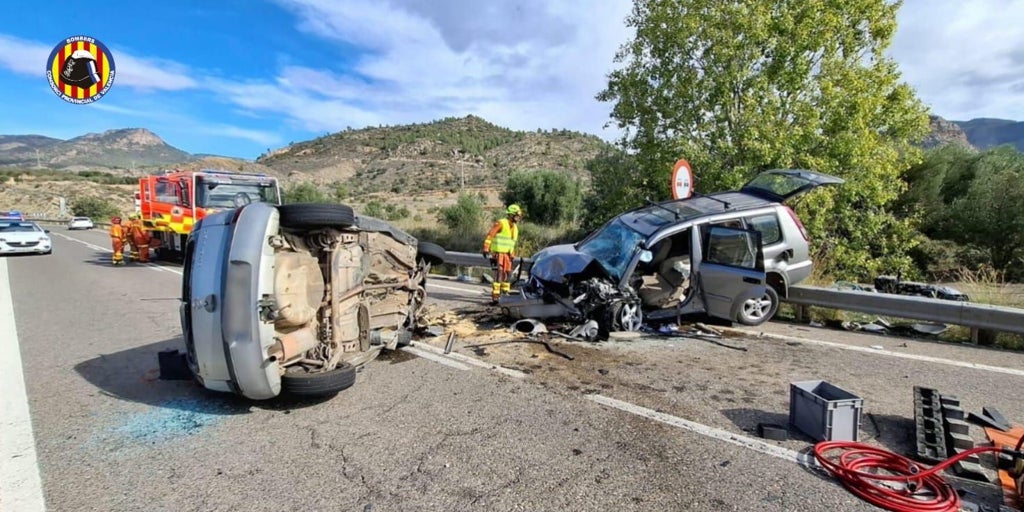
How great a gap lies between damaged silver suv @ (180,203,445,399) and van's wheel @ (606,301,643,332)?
9.01 feet

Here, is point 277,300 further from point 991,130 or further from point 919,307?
point 991,130

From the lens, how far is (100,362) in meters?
5.02

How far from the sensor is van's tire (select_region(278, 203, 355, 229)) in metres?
3.71

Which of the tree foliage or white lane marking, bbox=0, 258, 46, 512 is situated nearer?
white lane marking, bbox=0, 258, 46, 512

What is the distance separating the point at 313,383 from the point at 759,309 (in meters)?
5.24

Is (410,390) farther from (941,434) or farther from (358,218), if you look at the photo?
(941,434)

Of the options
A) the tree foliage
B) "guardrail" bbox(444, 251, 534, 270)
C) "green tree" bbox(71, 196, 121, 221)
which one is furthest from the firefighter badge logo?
"green tree" bbox(71, 196, 121, 221)

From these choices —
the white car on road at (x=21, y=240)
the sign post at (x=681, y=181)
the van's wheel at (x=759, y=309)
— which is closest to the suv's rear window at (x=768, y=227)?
the van's wheel at (x=759, y=309)

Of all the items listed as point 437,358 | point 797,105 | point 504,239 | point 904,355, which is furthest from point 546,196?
point 437,358

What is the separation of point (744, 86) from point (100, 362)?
11414mm

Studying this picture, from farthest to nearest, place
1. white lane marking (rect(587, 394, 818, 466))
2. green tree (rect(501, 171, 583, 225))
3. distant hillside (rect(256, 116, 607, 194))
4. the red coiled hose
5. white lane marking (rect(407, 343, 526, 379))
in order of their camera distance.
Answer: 1. distant hillside (rect(256, 116, 607, 194))
2. green tree (rect(501, 171, 583, 225))
3. white lane marking (rect(407, 343, 526, 379))
4. white lane marking (rect(587, 394, 818, 466))
5. the red coiled hose

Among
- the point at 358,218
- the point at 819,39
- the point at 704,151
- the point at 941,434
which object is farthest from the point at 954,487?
the point at 819,39

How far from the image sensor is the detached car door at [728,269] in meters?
6.02

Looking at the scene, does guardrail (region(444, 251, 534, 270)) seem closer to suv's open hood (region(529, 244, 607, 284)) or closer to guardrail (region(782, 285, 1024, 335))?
suv's open hood (region(529, 244, 607, 284))
